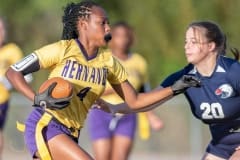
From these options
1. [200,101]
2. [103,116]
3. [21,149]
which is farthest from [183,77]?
[21,149]

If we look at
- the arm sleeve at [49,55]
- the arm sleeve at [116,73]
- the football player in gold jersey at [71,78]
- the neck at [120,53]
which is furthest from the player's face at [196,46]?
the neck at [120,53]

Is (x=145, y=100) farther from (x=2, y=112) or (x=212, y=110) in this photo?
(x=2, y=112)

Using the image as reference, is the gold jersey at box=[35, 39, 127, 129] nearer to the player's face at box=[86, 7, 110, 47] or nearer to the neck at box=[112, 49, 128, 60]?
the player's face at box=[86, 7, 110, 47]

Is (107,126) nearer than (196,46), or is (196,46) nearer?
(196,46)

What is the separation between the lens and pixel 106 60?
24.7 feet

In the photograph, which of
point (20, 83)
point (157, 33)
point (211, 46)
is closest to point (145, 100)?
point (211, 46)

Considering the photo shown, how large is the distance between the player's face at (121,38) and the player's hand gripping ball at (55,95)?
4.02 m

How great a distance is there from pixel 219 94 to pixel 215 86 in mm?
70

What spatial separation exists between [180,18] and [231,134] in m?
11.9

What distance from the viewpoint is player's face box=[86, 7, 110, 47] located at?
7438mm

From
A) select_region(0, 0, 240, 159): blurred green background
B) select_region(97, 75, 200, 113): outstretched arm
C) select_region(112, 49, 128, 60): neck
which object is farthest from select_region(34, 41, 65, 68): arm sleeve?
select_region(0, 0, 240, 159): blurred green background

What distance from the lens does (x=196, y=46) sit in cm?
786

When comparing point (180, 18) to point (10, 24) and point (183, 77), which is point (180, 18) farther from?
point (183, 77)

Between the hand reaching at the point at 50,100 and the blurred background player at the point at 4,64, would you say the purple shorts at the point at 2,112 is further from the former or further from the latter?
the hand reaching at the point at 50,100
